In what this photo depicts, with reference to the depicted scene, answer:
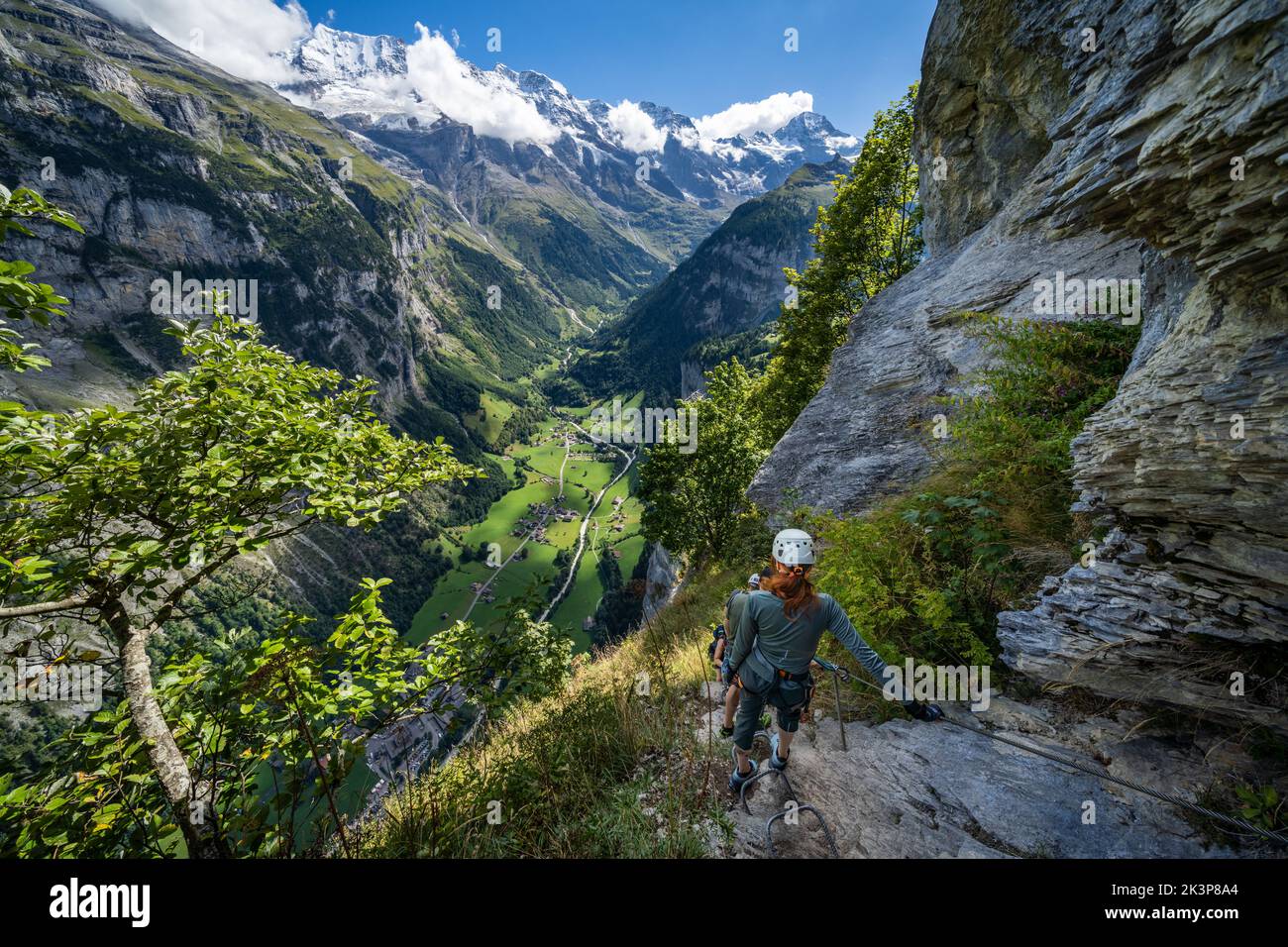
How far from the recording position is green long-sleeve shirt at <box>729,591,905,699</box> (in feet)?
16.9

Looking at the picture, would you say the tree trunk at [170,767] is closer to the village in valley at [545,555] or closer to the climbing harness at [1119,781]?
the climbing harness at [1119,781]

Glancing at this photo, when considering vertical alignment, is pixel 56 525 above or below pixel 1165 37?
below

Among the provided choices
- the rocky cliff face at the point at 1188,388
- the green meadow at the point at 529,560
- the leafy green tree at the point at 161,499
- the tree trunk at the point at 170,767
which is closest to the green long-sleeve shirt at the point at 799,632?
the rocky cliff face at the point at 1188,388

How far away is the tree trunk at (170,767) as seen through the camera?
12.7 feet

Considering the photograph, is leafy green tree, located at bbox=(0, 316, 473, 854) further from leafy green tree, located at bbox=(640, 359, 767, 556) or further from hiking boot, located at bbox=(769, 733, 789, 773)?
leafy green tree, located at bbox=(640, 359, 767, 556)

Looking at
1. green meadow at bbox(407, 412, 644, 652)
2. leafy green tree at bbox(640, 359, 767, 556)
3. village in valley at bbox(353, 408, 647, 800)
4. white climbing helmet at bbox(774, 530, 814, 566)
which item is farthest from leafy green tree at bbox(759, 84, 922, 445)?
green meadow at bbox(407, 412, 644, 652)

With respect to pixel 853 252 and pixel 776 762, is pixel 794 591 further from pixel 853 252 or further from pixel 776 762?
pixel 853 252

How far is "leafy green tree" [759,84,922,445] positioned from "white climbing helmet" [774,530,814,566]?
2011 centimetres

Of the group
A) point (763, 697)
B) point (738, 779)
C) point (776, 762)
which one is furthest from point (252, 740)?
point (776, 762)

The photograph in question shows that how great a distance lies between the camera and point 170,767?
13.5 feet

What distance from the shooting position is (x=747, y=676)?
5.53m
